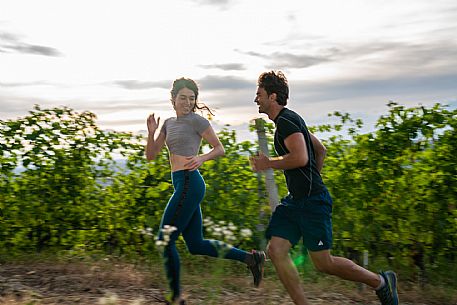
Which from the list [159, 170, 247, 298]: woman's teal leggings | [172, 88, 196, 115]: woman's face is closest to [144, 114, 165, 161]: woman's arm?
[172, 88, 196, 115]: woman's face

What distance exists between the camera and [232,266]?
7.54m

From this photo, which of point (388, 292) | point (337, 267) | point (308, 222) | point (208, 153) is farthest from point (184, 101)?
point (388, 292)

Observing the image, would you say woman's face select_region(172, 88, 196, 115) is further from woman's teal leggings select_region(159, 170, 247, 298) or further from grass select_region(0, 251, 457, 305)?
grass select_region(0, 251, 457, 305)

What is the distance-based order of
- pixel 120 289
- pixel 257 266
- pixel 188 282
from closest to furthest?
pixel 257 266 < pixel 120 289 < pixel 188 282

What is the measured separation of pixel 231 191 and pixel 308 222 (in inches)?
Result: 92.9

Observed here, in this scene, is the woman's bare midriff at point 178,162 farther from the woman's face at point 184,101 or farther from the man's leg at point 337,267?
the man's leg at point 337,267

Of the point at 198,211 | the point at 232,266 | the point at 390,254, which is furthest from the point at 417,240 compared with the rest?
the point at 198,211

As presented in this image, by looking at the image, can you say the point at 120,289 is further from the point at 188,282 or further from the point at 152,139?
the point at 152,139

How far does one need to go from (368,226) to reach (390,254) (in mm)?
386

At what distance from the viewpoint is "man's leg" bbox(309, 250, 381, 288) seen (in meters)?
5.32

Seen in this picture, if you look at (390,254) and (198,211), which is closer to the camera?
(198,211)

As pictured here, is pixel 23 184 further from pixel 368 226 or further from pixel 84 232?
pixel 368 226

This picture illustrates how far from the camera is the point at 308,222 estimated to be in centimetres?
529

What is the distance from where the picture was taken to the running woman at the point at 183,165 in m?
5.71
